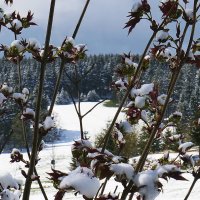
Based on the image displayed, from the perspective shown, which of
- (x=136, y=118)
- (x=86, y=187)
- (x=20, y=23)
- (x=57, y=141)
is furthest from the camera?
(x=57, y=141)

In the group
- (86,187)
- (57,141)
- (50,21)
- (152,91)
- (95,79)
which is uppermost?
(50,21)

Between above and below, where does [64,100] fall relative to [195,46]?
below

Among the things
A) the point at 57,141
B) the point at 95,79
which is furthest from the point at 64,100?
the point at 57,141

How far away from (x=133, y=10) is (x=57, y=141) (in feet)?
269

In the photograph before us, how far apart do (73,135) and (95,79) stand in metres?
37.0

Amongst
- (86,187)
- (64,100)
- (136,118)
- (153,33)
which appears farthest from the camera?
(64,100)

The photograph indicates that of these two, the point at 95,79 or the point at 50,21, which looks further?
the point at 95,79

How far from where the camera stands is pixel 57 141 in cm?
8294

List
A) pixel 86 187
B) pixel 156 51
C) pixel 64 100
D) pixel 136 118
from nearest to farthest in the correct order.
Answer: pixel 86 187, pixel 136 118, pixel 156 51, pixel 64 100

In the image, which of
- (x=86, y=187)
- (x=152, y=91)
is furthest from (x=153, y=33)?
(x=86, y=187)

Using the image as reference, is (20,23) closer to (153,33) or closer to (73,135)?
(153,33)

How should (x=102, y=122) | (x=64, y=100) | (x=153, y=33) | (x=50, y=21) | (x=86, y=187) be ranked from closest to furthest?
(x=86, y=187), (x=50, y=21), (x=153, y=33), (x=102, y=122), (x=64, y=100)

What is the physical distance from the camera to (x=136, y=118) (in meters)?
2.19

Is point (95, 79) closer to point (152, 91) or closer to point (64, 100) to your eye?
point (64, 100)
